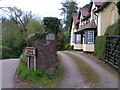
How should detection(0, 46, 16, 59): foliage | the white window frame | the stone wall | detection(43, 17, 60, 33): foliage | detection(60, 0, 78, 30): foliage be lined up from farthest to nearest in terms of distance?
1. detection(60, 0, 78, 30): foliage
2. detection(0, 46, 16, 59): foliage
3. the white window frame
4. detection(43, 17, 60, 33): foliage
5. the stone wall

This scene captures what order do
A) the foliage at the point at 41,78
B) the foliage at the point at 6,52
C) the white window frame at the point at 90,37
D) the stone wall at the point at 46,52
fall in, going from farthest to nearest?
1. the foliage at the point at 6,52
2. the white window frame at the point at 90,37
3. the stone wall at the point at 46,52
4. the foliage at the point at 41,78

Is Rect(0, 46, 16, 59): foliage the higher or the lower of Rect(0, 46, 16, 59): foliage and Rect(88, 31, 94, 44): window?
the lower

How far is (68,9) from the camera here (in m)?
59.2

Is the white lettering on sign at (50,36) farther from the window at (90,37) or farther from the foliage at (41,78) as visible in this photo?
the window at (90,37)

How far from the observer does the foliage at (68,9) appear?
56688 mm

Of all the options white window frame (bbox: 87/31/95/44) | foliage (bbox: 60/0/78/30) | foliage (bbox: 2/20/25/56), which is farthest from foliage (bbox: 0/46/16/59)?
foliage (bbox: 60/0/78/30)

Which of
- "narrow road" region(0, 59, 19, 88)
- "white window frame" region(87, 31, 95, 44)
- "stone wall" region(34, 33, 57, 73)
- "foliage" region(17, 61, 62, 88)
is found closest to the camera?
"foliage" region(17, 61, 62, 88)

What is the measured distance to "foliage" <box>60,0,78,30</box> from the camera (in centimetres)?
5669

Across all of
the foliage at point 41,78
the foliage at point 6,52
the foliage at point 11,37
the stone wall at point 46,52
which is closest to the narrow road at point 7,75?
the foliage at point 41,78

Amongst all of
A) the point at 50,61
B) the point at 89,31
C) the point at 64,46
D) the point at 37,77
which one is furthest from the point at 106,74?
the point at 64,46

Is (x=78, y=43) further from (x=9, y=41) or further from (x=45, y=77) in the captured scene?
(x=45, y=77)

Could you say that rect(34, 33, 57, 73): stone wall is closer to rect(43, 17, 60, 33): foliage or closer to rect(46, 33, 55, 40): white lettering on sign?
rect(46, 33, 55, 40): white lettering on sign

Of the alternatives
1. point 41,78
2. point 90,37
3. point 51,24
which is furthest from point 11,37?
point 41,78

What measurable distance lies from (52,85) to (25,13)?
4158cm
